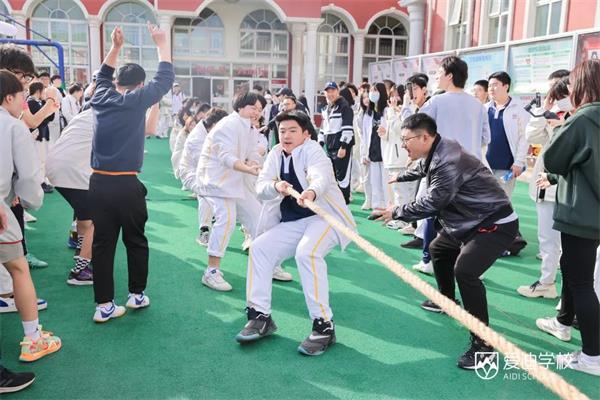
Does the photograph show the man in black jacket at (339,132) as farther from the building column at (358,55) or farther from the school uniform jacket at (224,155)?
the building column at (358,55)

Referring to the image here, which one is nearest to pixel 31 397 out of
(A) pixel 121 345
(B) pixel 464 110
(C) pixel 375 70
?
(A) pixel 121 345

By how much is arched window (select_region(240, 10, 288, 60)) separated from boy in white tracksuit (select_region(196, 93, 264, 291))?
60.7 ft

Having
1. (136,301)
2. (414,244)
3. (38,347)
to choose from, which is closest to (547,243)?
(414,244)

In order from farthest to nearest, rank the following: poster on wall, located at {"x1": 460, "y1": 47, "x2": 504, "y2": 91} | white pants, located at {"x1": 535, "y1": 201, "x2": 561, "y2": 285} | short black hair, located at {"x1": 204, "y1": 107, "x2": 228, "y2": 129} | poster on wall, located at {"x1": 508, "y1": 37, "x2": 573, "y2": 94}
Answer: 1. poster on wall, located at {"x1": 460, "y1": 47, "x2": 504, "y2": 91}
2. poster on wall, located at {"x1": 508, "y1": 37, "x2": 573, "y2": 94}
3. short black hair, located at {"x1": 204, "y1": 107, "x2": 228, "y2": 129}
4. white pants, located at {"x1": 535, "y1": 201, "x2": 561, "y2": 285}

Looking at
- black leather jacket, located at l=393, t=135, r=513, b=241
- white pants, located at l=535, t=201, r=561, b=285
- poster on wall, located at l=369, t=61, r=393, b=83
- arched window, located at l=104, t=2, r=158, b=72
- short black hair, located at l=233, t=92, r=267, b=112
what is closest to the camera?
black leather jacket, located at l=393, t=135, r=513, b=241

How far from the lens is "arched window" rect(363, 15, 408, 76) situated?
2264 centimetres

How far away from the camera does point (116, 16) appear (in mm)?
21141

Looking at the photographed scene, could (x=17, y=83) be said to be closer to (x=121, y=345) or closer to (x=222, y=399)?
(x=121, y=345)

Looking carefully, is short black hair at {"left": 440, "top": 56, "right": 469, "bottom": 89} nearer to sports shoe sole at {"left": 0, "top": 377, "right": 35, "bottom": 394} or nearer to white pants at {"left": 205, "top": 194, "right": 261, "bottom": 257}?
white pants at {"left": 205, "top": 194, "right": 261, "bottom": 257}

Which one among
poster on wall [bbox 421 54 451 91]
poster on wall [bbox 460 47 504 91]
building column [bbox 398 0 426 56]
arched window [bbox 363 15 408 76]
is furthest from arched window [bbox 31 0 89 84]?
poster on wall [bbox 460 47 504 91]

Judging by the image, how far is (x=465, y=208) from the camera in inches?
125

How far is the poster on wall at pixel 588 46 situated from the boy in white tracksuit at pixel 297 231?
676 cm

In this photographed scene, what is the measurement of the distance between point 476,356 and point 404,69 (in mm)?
14509

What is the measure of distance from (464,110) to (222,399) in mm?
3023
